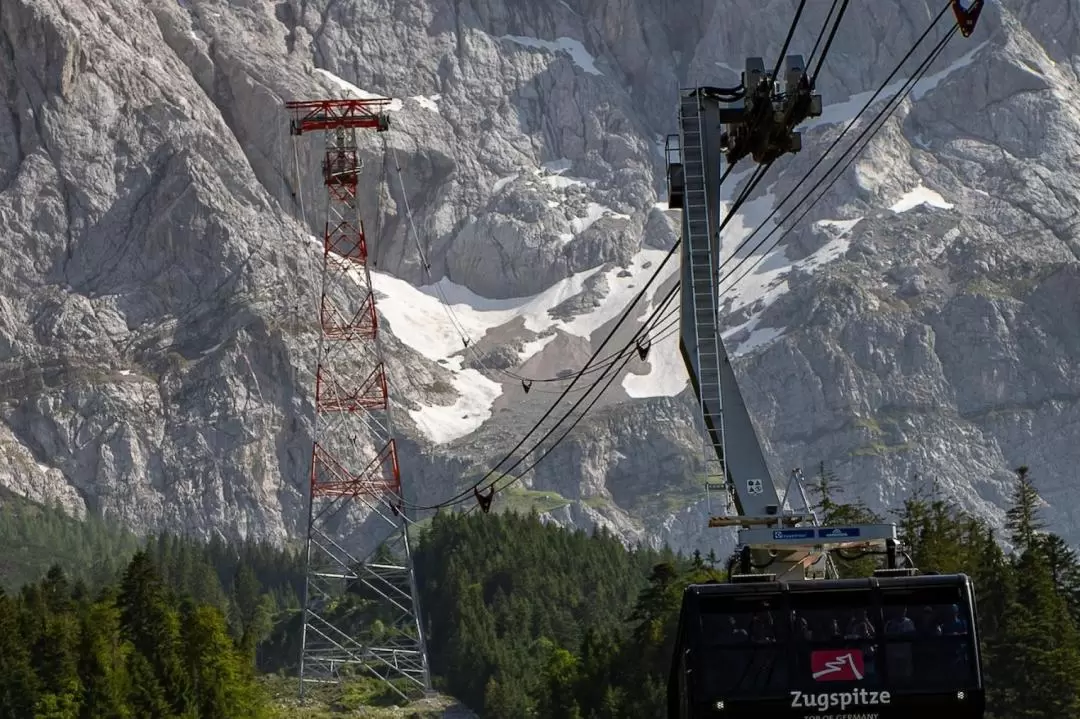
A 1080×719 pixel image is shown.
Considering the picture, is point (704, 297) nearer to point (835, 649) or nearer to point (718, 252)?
point (718, 252)

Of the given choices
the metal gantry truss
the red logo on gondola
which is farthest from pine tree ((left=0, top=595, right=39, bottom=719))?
the red logo on gondola

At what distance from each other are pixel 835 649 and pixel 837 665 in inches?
11.8

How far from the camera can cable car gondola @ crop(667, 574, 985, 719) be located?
129 ft

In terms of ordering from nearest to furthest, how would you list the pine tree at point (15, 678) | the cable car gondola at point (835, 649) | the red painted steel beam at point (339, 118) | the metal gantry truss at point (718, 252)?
the cable car gondola at point (835, 649) < the metal gantry truss at point (718, 252) < the pine tree at point (15, 678) < the red painted steel beam at point (339, 118)

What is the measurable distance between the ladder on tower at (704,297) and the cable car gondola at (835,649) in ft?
27.6

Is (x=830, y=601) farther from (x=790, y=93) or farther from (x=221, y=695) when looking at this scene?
(x=221, y=695)

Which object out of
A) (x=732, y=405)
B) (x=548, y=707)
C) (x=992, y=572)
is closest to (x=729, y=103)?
(x=732, y=405)

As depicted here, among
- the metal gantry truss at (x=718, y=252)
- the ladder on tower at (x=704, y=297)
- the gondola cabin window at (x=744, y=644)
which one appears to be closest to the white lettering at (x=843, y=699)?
the gondola cabin window at (x=744, y=644)

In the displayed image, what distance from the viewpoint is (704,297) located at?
49.2m

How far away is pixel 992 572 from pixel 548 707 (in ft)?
117

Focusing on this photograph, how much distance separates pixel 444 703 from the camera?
159 meters

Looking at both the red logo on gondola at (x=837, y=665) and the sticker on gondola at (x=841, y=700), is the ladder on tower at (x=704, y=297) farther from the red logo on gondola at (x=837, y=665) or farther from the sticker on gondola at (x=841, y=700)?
the sticker on gondola at (x=841, y=700)

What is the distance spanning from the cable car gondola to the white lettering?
0.06 ft

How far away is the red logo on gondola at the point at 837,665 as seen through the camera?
39.6 metres
